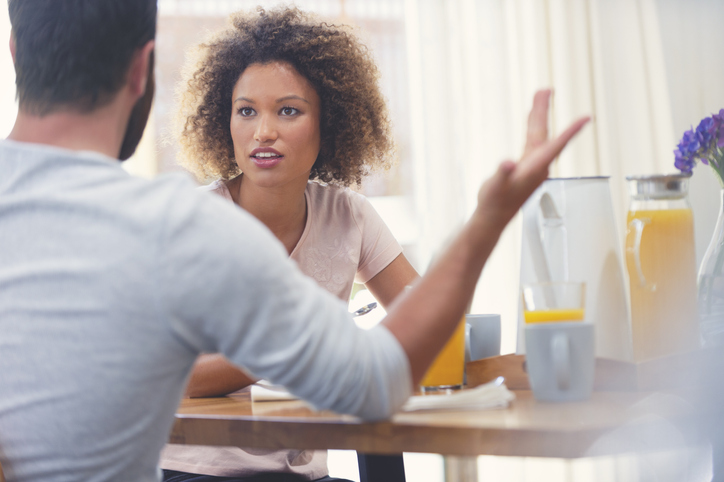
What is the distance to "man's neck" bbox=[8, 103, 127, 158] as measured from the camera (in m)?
0.66

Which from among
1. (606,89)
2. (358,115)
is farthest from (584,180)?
(606,89)

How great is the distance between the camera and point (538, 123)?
2.48 ft

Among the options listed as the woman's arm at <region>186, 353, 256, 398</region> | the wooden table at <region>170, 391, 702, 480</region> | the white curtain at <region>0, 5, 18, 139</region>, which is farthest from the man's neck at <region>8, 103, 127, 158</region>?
the white curtain at <region>0, 5, 18, 139</region>

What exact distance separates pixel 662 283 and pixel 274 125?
0.86m

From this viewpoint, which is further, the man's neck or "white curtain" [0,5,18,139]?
"white curtain" [0,5,18,139]

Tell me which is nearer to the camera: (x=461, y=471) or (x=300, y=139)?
(x=461, y=471)

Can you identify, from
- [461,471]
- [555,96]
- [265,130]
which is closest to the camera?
[461,471]

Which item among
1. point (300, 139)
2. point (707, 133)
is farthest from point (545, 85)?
point (707, 133)

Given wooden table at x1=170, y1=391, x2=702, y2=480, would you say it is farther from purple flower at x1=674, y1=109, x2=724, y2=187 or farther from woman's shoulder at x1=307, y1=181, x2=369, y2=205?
woman's shoulder at x1=307, y1=181, x2=369, y2=205

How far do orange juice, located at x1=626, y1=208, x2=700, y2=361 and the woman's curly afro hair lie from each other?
890 mm

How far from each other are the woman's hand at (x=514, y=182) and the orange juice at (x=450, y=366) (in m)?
0.24

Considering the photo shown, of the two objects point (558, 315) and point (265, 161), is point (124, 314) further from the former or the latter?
point (265, 161)

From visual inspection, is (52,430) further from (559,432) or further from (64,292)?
(559,432)

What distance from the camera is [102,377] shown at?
0.59m
